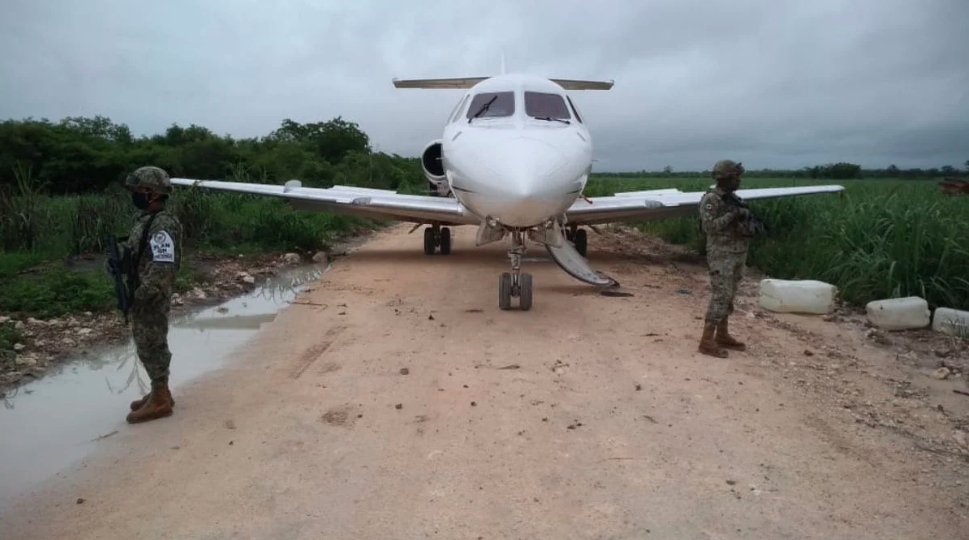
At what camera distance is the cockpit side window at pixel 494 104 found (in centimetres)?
852

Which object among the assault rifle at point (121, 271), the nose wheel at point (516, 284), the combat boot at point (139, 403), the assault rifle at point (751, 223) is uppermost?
the assault rifle at point (751, 223)

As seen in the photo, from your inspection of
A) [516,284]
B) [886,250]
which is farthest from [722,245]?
[886,250]

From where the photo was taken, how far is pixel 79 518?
3.18m

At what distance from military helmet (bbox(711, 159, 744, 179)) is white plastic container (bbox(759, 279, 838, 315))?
245 cm

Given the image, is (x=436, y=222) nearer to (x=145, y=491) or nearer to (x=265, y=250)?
(x=265, y=250)

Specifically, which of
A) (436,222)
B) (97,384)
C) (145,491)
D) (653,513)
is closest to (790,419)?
(653,513)

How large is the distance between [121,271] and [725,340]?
4.83 metres

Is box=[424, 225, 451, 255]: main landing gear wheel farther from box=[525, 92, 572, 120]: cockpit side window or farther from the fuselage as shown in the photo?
box=[525, 92, 572, 120]: cockpit side window

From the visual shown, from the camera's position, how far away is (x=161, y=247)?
458cm

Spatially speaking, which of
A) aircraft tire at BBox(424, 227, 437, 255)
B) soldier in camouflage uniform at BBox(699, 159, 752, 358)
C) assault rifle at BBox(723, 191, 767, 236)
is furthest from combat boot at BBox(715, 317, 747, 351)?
aircraft tire at BBox(424, 227, 437, 255)

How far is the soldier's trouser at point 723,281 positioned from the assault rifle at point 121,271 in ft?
14.7

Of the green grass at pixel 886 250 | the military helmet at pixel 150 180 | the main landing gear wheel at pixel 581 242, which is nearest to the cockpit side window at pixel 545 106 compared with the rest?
the green grass at pixel 886 250

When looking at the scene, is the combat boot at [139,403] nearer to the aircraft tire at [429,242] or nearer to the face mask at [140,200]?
A: the face mask at [140,200]

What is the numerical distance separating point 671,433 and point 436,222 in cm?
1001
